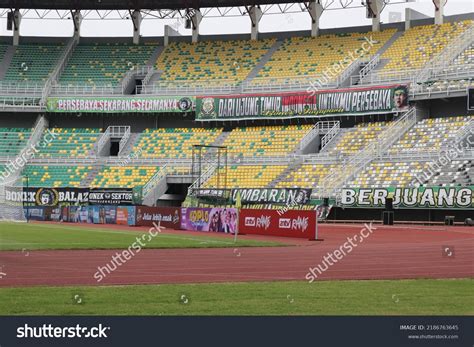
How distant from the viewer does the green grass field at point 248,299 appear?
48.6 feet

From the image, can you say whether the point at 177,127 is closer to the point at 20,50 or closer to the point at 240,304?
the point at 20,50

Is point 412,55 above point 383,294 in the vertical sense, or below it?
above

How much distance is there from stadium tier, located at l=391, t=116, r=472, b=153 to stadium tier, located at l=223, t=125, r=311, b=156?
9985 millimetres

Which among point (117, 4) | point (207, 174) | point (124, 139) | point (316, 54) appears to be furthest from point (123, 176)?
point (316, 54)

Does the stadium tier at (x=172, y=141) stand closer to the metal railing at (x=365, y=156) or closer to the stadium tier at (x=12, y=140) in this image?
the stadium tier at (x=12, y=140)

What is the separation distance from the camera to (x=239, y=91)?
249 feet

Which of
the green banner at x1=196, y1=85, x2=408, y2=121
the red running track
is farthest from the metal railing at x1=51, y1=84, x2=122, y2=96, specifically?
the red running track

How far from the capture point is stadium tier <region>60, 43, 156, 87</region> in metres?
82.1

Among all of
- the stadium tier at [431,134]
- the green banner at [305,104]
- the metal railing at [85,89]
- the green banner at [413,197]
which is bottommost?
the green banner at [413,197]

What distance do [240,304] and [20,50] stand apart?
251ft

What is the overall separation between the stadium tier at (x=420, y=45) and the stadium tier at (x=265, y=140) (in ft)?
30.4

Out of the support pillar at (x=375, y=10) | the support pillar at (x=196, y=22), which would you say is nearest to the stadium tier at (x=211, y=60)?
the support pillar at (x=196, y=22)
